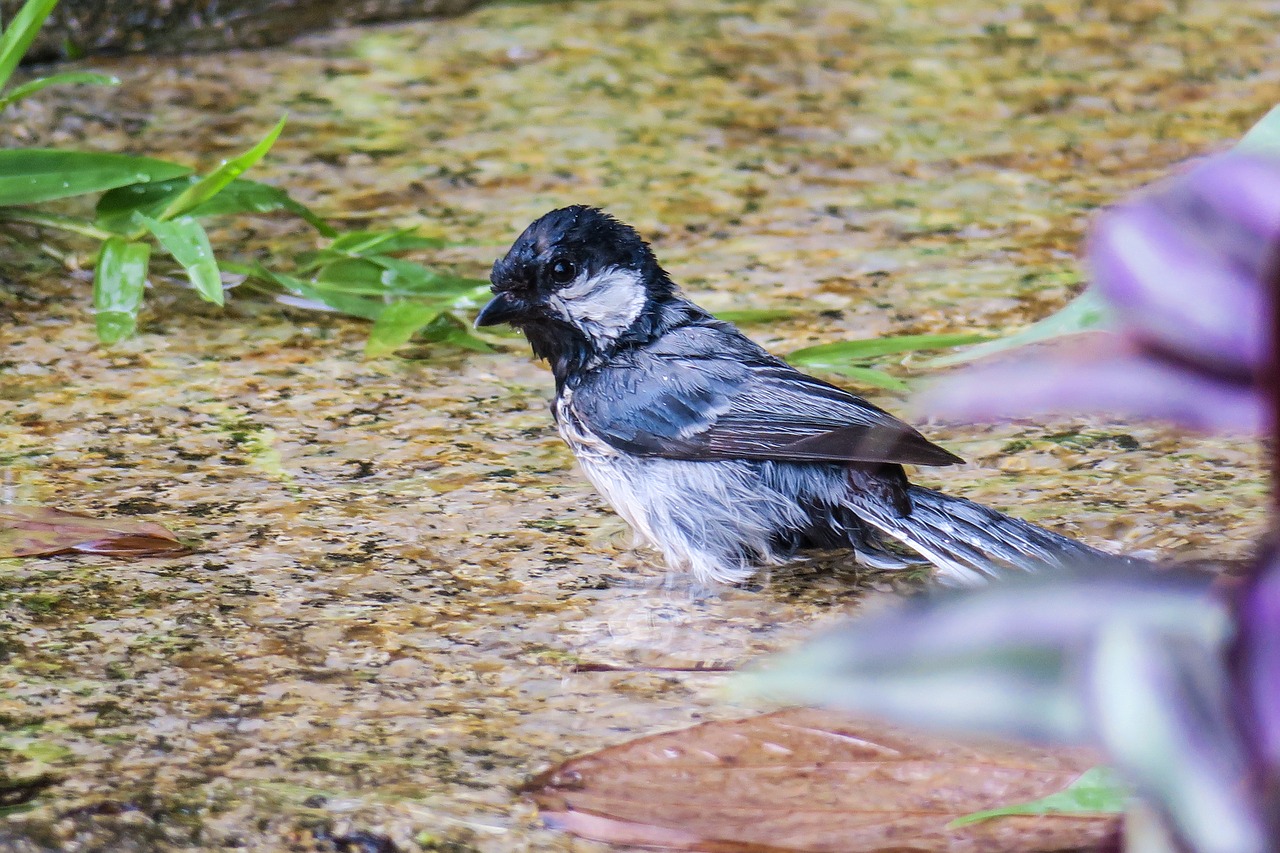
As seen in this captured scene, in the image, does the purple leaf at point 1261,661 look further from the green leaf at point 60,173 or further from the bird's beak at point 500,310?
the green leaf at point 60,173

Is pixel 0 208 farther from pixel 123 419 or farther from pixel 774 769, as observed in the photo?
pixel 774 769

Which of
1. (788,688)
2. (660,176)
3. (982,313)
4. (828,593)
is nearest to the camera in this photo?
(788,688)

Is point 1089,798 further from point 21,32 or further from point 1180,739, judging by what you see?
point 21,32

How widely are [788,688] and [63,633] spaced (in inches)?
68.6

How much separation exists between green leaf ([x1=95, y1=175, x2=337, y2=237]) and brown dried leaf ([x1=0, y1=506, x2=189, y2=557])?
1336 mm

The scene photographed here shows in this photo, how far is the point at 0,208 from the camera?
3891 millimetres

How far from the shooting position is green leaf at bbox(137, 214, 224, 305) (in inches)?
137

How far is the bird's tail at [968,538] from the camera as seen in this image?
2.44m

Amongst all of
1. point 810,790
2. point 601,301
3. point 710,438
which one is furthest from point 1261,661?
point 601,301

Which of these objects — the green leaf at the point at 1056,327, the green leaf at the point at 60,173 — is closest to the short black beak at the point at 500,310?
the green leaf at the point at 60,173

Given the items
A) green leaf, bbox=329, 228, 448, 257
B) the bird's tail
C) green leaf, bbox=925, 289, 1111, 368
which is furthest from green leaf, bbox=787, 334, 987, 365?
green leaf, bbox=925, 289, 1111, 368

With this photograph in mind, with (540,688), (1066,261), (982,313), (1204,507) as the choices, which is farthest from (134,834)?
(1066,261)

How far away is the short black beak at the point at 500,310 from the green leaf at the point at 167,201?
2.75ft

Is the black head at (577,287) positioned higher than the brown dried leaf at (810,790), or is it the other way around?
the black head at (577,287)
